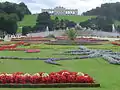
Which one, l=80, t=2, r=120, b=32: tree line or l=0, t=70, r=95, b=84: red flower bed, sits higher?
l=80, t=2, r=120, b=32: tree line

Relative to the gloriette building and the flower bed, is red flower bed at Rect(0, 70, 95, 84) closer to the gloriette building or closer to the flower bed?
the flower bed

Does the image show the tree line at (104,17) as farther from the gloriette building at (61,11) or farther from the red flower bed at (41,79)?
the red flower bed at (41,79)

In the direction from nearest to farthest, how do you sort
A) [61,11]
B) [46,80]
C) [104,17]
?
[46,80] → [104,17] → [61,11]

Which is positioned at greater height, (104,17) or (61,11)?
(61,11)

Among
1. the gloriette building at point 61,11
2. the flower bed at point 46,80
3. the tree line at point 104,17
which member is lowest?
the flower bed at point 46,80

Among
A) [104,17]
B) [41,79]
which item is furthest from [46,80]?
[104,17]

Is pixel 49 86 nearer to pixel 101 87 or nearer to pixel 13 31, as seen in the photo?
pixel 101 87

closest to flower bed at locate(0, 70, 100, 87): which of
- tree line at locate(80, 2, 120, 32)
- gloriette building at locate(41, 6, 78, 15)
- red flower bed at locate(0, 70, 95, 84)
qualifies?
red flower bed at locate(0, 70, 95, 84)

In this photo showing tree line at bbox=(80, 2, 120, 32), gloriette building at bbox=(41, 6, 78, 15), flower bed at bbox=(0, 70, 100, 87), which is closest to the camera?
flower bed at bbox=(0, 70, 100, 87)

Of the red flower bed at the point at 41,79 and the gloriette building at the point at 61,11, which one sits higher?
the gloriette building at the point at 61,11

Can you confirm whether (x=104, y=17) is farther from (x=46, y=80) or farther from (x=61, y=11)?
(x=46, y=80)

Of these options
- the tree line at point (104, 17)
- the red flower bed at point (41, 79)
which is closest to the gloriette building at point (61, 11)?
the tree line at point (104, 17)

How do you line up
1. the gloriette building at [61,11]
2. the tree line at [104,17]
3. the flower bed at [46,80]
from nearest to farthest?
the flower bed at [46,80], the tree line at [104,17], the gloriette building at [61,11]

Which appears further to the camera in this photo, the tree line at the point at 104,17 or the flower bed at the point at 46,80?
the tree line at the point at 104,17
